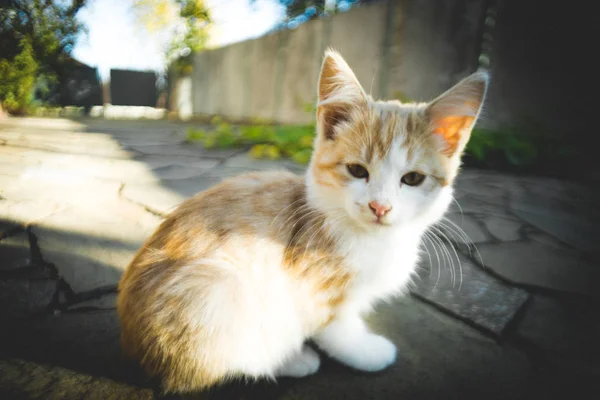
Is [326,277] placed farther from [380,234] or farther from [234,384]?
[234,384]

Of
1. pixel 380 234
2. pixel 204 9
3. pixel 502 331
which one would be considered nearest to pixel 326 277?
pixel 380 234

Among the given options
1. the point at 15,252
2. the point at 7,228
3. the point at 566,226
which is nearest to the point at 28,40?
the point at 7,228

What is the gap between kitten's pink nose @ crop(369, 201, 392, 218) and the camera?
2.99 ft

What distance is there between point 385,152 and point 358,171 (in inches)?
4.2

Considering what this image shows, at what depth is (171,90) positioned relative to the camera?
1168cm

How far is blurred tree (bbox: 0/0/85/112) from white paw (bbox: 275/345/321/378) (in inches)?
170

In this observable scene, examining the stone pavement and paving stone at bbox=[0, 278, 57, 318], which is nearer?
the stone pavement

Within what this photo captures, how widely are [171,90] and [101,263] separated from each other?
11.9 m

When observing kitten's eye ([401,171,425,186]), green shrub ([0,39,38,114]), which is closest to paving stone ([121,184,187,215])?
kitten's eye ([401,171,425,186])

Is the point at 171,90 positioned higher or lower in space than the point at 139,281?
higher

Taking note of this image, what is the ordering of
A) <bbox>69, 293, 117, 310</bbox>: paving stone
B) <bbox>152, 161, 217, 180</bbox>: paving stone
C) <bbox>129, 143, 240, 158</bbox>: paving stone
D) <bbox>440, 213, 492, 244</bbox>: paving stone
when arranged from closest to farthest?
<bbox>69, 293, 117, 310</bbox>: paving stone
<bbox>440, 213, 492, 244</bbox>: paving stone
<bbox>152, 161, 217, 180</bbox>: paving stone
<bbox>129, 143, 240, 158</bbox>: paving stone

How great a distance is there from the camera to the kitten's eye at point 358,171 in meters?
1.04

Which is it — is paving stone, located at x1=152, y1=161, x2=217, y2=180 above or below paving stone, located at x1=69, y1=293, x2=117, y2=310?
above

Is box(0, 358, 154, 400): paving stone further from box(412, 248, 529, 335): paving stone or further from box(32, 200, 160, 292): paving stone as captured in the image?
box(412, 248, 529, 335): paving stone
